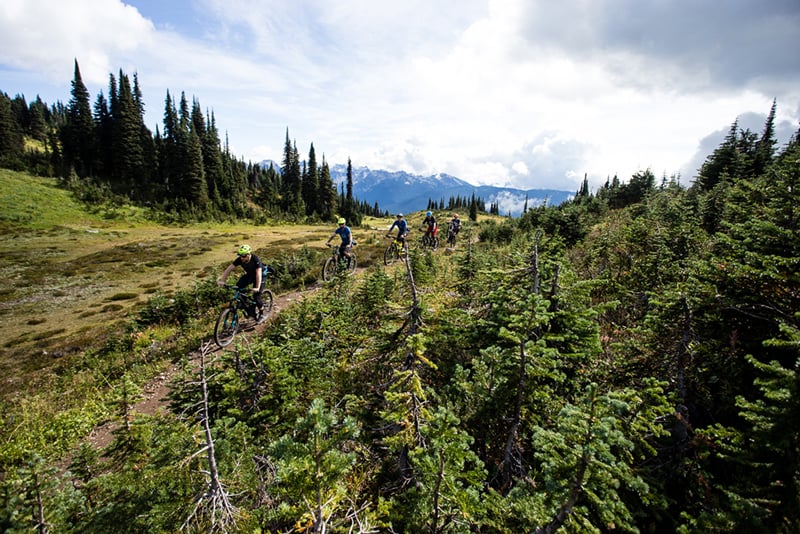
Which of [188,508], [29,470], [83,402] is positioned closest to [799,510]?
[188,508]

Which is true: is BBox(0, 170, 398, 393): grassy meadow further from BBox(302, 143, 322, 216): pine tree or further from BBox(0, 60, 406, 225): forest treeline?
BBox(302, 143, 322, 216): pine tree

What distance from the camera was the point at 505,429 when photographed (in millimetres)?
5402

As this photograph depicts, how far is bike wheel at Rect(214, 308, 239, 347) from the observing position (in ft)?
35.1

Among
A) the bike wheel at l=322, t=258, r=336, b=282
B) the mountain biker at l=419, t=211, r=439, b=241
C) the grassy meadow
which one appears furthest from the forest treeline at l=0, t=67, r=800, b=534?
the mountain biker at l=419, t=211, r=439, b=241

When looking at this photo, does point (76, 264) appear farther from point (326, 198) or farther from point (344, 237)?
point (326, 198)

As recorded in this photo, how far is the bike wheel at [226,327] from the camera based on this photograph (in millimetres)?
10688

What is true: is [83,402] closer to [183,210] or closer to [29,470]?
[29,470]

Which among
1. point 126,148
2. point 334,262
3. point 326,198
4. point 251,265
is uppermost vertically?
point 126,148

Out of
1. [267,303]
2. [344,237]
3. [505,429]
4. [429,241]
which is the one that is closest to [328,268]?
[344,237]

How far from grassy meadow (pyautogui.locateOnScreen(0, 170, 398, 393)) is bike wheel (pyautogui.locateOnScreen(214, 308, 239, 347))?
8.08 meters

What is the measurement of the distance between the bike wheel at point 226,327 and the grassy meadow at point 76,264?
8.08 meters

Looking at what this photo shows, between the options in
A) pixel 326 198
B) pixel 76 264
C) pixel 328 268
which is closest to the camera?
pixel 328 268

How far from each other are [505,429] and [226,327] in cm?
1004

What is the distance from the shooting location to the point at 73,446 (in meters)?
8.48
